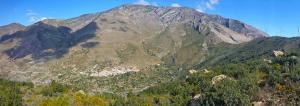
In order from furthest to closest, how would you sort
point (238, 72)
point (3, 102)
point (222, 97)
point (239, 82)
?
point (238, 72)
point (239, 82)
point (3, 102)
point (222, 97)

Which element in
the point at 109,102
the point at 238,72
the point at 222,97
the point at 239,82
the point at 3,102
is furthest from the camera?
the point at 238,72

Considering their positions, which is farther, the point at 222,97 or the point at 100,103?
the point at 100,103

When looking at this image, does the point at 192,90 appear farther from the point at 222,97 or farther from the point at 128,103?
the point at 222,97

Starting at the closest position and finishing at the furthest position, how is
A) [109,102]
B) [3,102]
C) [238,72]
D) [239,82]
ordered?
[3,102], [239,82], [109,102], [238,72]

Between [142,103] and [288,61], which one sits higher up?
[288,61]

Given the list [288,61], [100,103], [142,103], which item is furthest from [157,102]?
[288,61]

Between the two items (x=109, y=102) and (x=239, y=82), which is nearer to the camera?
(x=239, y=82)

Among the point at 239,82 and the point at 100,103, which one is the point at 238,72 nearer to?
the point at 239,82

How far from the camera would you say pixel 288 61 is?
615ft

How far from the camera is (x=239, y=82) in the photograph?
151m

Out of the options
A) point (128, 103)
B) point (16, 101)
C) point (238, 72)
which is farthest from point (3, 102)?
point (238, 72)

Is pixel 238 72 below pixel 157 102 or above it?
above

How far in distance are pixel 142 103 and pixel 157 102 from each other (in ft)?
37.6

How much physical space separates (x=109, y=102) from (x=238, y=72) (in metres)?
63.4
